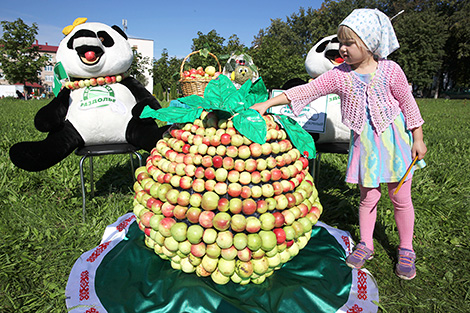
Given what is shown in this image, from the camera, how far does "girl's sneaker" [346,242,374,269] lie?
219 cm

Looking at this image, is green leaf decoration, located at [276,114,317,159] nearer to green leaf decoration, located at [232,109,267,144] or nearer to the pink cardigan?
the pink cardigan

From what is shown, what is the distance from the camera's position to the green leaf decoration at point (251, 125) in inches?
65.0

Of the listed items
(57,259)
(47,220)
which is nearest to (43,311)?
(57,259)

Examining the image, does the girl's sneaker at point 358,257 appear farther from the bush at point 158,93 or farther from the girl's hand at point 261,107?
the bush at point 158,93

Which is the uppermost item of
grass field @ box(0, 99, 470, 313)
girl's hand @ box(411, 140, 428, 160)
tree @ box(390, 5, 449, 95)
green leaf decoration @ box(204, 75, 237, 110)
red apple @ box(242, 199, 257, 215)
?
tree @ box(390, 5, 449, 95)

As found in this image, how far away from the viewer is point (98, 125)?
298cm

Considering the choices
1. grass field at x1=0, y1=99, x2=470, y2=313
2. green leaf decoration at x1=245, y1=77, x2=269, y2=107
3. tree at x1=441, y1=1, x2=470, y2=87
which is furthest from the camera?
tree at x1=441, y1=1, x2=470, y2=87

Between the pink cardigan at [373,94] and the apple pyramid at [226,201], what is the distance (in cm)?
42

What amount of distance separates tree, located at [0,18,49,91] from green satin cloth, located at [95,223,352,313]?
95.0 feet

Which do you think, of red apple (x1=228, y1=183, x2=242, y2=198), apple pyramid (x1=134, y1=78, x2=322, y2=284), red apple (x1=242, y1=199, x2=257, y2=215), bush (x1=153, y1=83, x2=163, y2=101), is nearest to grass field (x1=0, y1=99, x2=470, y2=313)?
apple pyramid (x1=134, y1=78, x2=322, y2=284)

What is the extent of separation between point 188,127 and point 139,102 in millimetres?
1409

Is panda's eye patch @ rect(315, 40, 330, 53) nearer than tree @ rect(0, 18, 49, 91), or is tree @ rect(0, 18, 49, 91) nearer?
panda's eye patch @ rect(315, 40, 330, 53)

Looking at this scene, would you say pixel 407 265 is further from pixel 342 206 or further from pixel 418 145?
pixel 342 206

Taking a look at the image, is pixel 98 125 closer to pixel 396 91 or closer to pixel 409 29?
pixel 396 91
